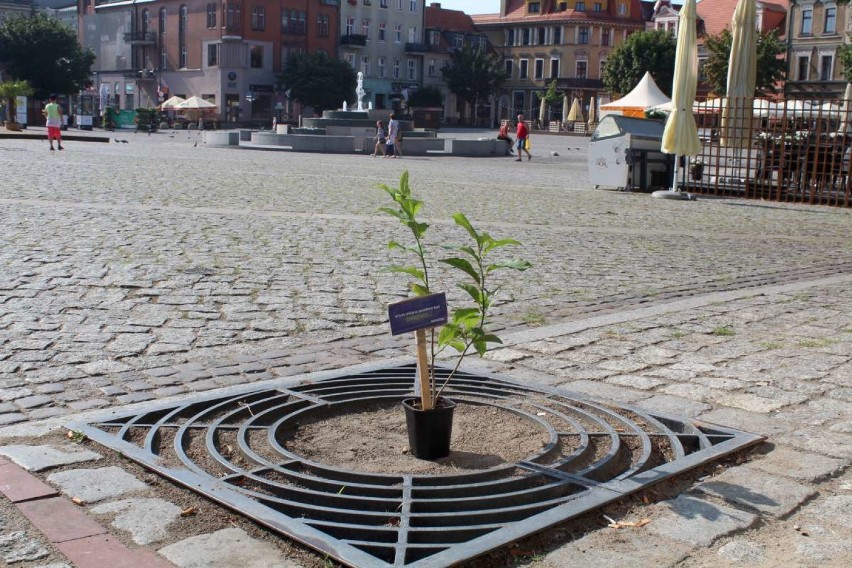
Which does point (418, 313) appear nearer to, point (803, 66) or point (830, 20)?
point (830, 20)

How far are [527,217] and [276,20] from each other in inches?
2538

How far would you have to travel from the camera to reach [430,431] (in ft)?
12.8

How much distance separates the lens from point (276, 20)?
245 ft

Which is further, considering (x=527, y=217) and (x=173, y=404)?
(x=527, y=217)

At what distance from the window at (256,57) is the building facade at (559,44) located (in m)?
29.3

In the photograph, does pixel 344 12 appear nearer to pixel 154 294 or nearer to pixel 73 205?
pixel 73 205

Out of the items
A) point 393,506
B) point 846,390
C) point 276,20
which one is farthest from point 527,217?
point 276,20

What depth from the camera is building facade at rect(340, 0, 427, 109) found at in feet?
268

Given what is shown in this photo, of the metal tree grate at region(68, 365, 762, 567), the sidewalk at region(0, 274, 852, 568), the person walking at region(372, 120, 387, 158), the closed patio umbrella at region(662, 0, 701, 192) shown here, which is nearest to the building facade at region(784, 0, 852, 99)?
the person walking at region(372, 120, 387, 158)

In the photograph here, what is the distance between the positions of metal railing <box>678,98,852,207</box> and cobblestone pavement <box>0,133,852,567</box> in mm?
4646

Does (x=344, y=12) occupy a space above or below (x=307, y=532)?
above

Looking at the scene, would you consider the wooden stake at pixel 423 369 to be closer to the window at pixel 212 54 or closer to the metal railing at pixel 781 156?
the metal railing at pixel 781 156

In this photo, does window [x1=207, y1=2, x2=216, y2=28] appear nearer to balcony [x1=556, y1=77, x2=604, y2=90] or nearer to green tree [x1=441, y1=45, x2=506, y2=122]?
green tree [x1=441, y1=45, x2=506, y2=122]

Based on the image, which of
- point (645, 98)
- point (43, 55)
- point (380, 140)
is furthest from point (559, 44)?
point (380, 140)
